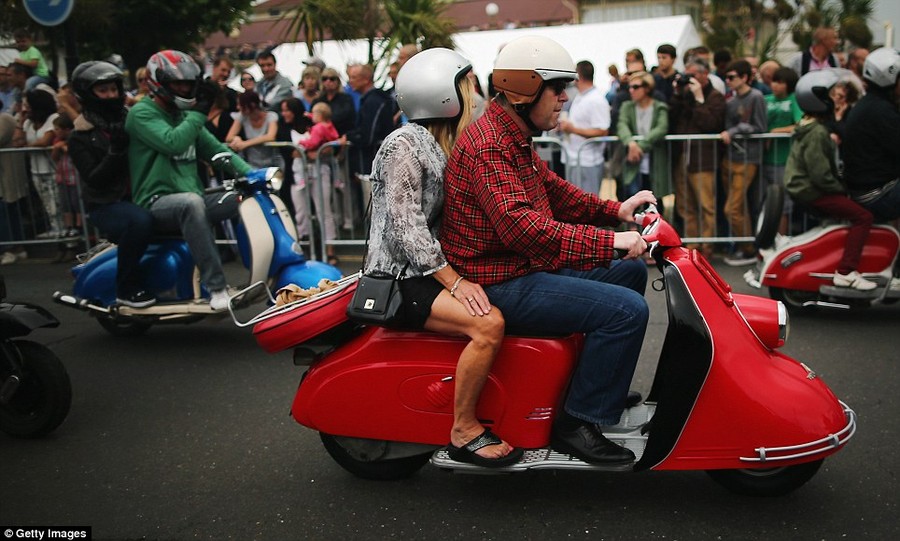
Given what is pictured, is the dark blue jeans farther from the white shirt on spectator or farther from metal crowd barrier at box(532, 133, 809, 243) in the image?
the white shirt on spectator

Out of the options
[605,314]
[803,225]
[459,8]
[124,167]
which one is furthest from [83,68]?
[459,8]

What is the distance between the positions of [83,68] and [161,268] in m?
1.47

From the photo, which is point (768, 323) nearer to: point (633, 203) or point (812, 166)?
point (633, 203)

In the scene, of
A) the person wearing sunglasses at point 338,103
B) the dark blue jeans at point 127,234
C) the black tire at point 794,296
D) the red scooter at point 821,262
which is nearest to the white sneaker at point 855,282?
the red scooter at point 821,262

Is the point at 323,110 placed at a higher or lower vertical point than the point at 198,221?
higher

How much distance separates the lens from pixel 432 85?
138 inches

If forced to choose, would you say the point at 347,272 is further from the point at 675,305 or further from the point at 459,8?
the point at 459,8

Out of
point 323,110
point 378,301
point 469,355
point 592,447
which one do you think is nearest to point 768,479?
point 592,447

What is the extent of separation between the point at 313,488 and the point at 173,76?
3271 mm

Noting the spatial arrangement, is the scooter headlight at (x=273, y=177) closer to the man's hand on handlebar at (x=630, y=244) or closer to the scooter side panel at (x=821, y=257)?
the man's hand on handlebar at (x=630, y=244)

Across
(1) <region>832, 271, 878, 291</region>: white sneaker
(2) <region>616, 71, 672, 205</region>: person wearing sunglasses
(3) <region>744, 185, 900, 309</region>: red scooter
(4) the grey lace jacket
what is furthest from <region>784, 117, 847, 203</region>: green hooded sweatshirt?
(4) the grey lace jacket

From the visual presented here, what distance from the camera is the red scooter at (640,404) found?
3.33 meters

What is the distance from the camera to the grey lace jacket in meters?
3.44

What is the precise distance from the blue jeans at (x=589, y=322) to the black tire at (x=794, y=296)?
363 centimetres
